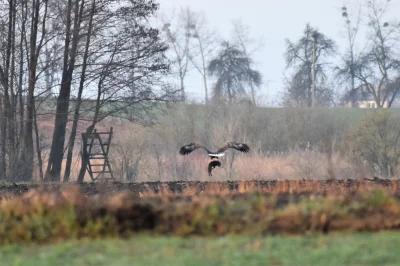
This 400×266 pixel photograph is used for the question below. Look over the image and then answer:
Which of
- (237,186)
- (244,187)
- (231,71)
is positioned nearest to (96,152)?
(237,186)

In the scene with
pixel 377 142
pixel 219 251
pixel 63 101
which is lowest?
pixel 219 251

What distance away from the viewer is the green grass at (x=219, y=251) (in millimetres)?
8820

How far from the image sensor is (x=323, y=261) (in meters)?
8.73

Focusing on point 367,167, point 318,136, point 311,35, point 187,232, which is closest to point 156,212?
point 187,232

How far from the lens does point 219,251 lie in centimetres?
930

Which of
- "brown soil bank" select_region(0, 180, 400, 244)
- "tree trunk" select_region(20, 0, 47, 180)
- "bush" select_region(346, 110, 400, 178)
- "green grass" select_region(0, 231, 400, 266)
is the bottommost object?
"green grass" select_region(0, 231, 400, 266)

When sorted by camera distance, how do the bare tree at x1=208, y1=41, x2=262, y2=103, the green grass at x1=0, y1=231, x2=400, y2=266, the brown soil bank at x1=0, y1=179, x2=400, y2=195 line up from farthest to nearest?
the bare tree at x1=208, y1=41, x2=262, y2=103, the brown soil bank at x1=0, y1=179, x2=400, y2=195, the green grass at x1=0, y1=231, x2=400, y2=266

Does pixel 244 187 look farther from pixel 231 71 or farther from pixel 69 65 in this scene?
pixel 231 71

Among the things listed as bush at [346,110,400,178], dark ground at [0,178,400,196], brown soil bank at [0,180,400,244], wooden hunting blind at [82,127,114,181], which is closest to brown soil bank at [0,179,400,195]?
dark ground at [0,178,400,196]

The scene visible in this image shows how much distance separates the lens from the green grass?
8820 millimetres

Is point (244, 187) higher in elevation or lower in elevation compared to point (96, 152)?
lower

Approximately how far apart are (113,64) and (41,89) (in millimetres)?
2941

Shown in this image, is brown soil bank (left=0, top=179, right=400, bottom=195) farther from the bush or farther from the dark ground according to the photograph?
the bush

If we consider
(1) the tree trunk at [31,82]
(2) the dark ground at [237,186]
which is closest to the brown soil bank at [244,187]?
(2) the dark ground at [237,186]
